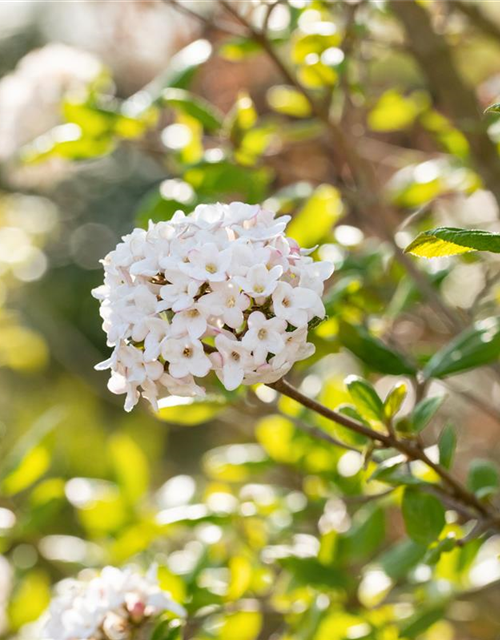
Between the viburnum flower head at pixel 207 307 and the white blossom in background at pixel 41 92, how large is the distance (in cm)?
96

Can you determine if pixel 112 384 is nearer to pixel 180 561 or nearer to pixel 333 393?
pixel 333 393

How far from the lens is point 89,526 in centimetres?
154

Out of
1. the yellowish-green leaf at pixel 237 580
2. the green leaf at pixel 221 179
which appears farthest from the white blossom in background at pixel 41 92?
the yellowish-green leaf at pixel 237 580

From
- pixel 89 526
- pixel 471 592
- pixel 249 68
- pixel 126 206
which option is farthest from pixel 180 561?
pixel 126 206

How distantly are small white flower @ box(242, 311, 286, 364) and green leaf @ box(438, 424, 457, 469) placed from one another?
33 centimetres

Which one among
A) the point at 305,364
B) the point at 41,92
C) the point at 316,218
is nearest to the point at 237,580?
the point at 305,364

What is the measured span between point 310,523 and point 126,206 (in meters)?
4.37

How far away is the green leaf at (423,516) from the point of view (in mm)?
984

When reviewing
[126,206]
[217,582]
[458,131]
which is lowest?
[126,206]

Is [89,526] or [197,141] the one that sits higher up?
[197,141]

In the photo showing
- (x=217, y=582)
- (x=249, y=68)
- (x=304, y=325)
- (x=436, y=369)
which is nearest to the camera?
(x=304, y=325)

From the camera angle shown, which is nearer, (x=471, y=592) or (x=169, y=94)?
(x=471, y=592)

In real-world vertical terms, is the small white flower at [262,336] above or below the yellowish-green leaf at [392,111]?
above

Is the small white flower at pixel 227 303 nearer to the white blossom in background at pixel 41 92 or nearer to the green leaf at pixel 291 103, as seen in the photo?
the green leaf at pixel 291 103
